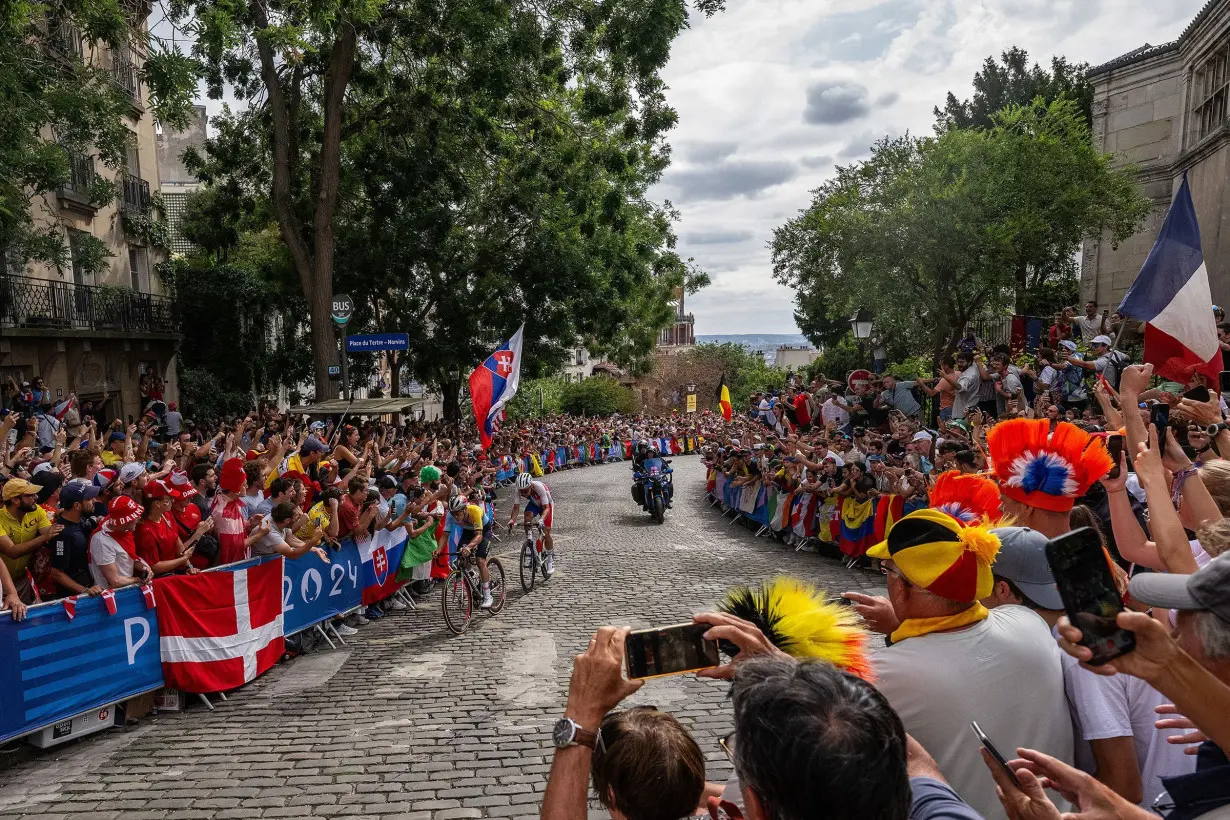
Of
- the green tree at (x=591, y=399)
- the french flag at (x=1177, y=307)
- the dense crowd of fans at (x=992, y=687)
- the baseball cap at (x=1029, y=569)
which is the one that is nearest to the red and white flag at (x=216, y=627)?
the dense crowd of fans at (x=992, y=687)

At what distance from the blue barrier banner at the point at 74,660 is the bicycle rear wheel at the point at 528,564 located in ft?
16.8

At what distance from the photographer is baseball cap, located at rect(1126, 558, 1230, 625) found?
166 centimetres

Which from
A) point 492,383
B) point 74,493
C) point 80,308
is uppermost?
point 80,308

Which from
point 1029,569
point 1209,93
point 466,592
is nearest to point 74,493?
point 466,592

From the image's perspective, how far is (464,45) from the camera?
1684 centimetres

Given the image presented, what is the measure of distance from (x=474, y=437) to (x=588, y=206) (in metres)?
8.17

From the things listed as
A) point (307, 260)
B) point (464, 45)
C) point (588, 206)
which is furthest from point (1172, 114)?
point (307, 260)

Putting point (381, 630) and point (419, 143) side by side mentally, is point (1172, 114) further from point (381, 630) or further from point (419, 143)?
point (381, 630)

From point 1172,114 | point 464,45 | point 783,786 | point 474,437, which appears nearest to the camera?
point 783,786

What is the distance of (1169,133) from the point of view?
24500 mm

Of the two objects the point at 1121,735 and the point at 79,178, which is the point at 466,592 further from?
the point at 79,178

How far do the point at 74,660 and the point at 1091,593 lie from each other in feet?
23.3

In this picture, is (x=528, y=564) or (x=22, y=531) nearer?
(x=22, y=531)

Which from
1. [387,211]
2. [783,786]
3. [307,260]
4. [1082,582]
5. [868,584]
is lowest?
[868,584]
